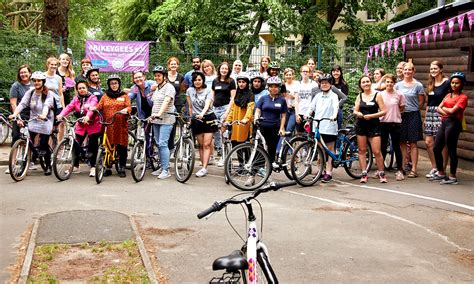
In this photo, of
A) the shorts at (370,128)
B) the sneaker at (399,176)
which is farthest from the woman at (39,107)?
the sneaker at (399,176)

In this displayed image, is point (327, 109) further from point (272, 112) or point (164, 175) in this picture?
point (164, 175)

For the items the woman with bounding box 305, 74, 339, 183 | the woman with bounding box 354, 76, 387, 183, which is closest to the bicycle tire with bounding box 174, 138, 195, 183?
the woman with bounding box 305, 74, 339, 183

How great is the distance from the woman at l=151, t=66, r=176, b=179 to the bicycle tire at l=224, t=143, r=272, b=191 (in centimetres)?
136

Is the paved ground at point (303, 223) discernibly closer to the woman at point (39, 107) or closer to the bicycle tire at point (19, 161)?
the bicycle tire at point (19, 161)

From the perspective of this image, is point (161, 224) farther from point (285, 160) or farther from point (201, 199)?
point (285, 160)

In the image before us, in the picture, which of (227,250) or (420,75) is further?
(420,75)

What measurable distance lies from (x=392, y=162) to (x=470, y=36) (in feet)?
10.3

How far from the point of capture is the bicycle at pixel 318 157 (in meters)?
9.98

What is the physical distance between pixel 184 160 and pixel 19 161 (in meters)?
2.75

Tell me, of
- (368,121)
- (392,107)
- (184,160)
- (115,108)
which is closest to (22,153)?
(115,108)

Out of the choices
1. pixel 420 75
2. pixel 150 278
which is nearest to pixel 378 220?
pixel 150 278

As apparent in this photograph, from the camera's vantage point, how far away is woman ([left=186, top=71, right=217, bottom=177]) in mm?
10492

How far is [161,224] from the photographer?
24.5ft

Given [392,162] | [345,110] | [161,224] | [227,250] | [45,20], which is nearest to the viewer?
[227,250]
